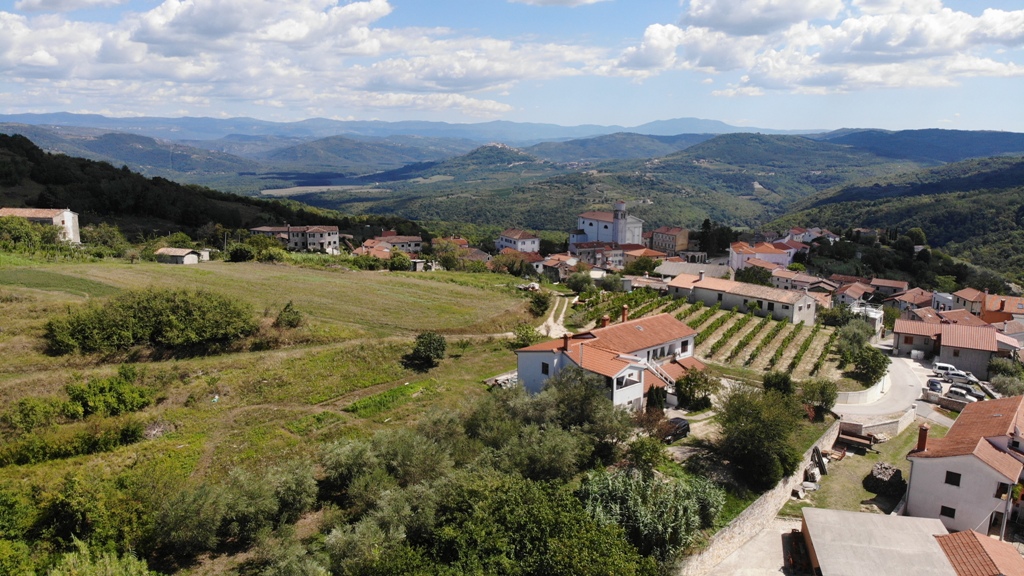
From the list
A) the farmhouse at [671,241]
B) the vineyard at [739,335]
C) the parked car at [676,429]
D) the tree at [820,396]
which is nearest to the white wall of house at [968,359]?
the vineyard at [739,335]

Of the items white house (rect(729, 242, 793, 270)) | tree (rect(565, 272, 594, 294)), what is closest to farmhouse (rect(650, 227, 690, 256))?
white house (rect(729, 242, 793, 270))

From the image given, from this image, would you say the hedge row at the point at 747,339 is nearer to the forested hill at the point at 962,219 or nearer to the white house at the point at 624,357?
the white house at the point at 624,357

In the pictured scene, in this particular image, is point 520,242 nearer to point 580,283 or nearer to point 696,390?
point 580,283

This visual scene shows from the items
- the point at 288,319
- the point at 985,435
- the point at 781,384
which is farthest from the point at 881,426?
the point at 288,319

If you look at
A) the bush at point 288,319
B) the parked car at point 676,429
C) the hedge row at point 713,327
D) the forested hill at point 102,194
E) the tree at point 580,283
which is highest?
the forested hill at point 102,194

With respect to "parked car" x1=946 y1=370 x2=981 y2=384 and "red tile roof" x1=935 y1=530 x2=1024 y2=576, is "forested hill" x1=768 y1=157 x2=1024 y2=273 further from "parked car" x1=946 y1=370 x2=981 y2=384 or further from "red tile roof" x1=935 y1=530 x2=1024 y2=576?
"red tile roof" x1=935 y1=530 x2=1024 y2=576

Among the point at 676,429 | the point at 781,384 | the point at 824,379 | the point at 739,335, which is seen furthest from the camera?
the point at 739,335

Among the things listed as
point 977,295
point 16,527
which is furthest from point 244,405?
point 977,295
